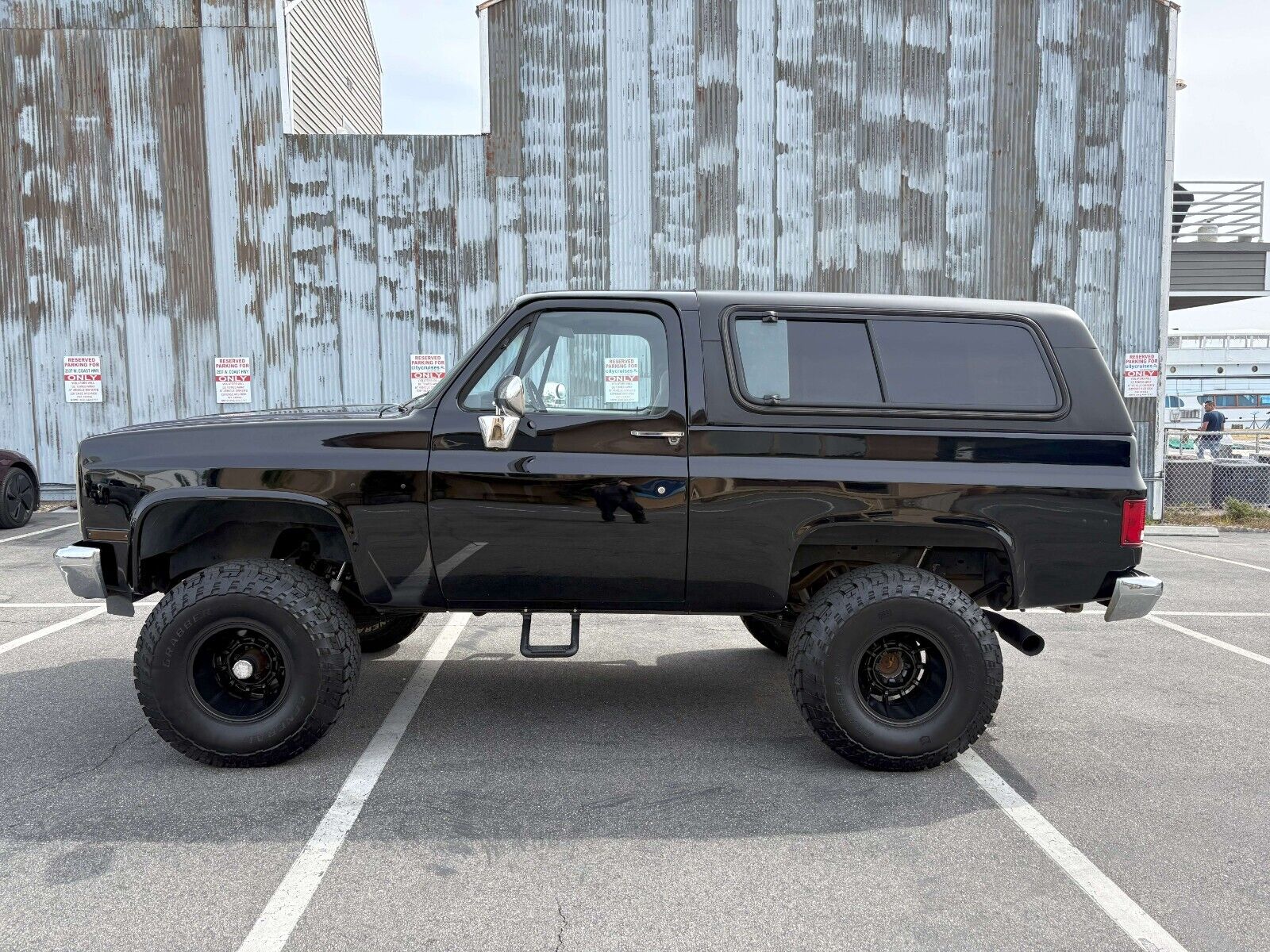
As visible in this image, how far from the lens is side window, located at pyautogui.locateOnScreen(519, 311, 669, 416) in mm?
4121

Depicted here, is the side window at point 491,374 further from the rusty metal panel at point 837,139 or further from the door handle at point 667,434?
the rusty metal panel at point 837,139

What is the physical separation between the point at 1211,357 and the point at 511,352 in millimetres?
73870

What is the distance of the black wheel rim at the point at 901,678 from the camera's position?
4016 mm

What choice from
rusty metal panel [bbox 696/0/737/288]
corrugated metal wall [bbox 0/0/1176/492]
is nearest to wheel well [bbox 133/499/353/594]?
corrugated metal wall [bbox 0/0/1176/492]

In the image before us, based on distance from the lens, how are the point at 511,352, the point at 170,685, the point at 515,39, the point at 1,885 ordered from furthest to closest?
the point at 515,39
the point at 511,352
the point at 170,685
the point at 1,885

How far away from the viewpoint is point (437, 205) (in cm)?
1316

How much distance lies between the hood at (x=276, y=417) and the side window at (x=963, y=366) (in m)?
2.36

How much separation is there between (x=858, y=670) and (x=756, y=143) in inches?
423

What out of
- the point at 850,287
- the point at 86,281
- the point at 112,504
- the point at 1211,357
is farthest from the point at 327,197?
the point at 1211,357

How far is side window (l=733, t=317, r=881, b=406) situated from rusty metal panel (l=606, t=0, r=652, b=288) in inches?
363

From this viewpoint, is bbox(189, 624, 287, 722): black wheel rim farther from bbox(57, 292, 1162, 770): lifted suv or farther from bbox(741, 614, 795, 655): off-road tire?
bbox(741, 614, 795, 655): off-road tire

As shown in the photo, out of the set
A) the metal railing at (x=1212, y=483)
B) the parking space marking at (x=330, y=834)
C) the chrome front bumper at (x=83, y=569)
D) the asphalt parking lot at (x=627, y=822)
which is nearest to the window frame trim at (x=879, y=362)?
the asphalt parking lot at (x=627, y=822)

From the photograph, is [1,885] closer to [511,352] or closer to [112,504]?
[112,504]

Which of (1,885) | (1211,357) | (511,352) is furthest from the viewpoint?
(1211,357)
